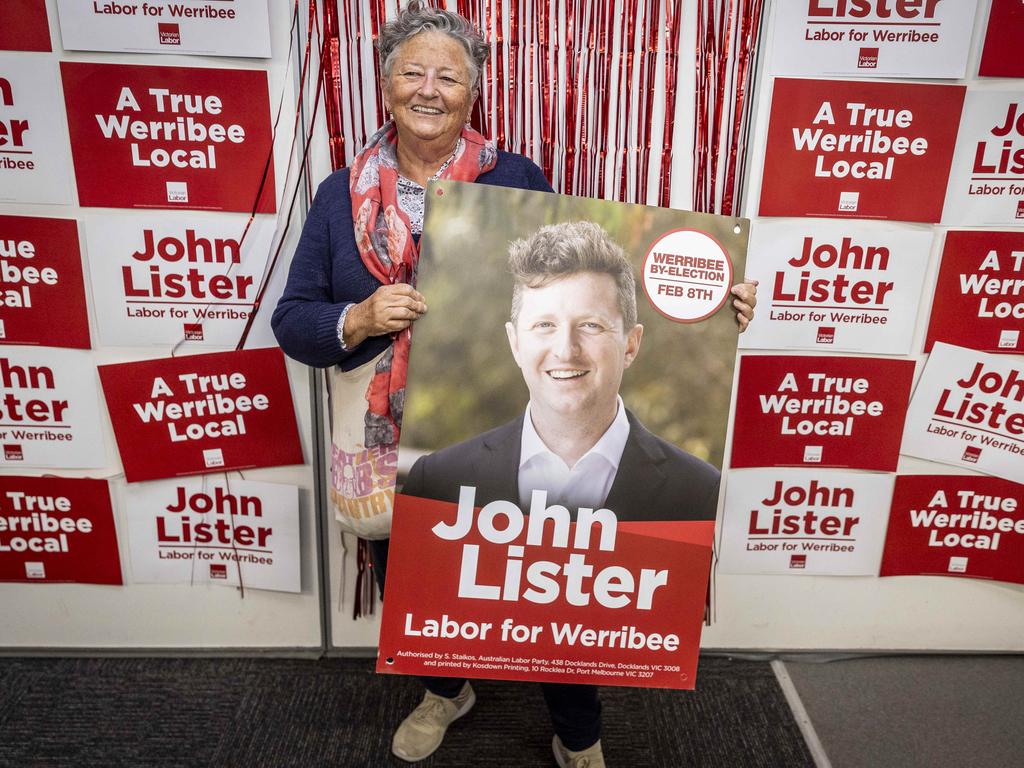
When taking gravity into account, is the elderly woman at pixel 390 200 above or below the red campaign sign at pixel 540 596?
above

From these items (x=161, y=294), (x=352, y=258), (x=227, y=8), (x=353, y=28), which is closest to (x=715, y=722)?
(x=352, y=258)

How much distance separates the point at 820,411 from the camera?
1968 millimetres

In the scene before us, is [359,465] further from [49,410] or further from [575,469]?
[49,410]

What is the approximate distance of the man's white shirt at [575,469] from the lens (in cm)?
130

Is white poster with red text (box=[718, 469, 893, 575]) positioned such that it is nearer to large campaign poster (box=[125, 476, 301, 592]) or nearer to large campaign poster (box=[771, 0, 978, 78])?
large campaign poster (box=[771, 0, 978, 78])

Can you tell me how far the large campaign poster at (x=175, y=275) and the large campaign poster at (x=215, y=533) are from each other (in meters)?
0.42

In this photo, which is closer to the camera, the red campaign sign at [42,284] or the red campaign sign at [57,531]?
the red campaign sign at [42,284]

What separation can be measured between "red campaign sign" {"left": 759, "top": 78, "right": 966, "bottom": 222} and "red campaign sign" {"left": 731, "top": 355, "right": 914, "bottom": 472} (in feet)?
1.29

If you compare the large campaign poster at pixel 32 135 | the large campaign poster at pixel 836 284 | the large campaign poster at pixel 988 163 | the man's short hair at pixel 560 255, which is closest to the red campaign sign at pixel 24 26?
the large campaign poster at pixel 32 135

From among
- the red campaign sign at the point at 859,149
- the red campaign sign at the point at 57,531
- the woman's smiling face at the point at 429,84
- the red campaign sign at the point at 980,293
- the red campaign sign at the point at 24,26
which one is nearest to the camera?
the woman's smiling face at the point at 429,84

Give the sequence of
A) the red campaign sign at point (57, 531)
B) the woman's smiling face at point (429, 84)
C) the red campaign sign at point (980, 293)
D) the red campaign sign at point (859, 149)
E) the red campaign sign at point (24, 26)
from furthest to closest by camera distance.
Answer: the red campaign sign at point (57, 531) < the red campaign sign at point (980, 293) < the red campaign sign at point (859, 149) < the red campaign sign at point (24, 26) < the woman's smiling face at point (429, 84)

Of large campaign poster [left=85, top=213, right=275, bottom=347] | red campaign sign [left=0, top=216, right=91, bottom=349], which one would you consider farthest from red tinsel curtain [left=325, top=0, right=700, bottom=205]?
red campaign sign [left=0, top=216, right=91, bottom=349]

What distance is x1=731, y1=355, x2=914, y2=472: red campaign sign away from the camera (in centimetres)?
193

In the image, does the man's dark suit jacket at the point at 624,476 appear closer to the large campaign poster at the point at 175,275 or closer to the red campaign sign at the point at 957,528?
the large campaign poster at the point at 175,275
